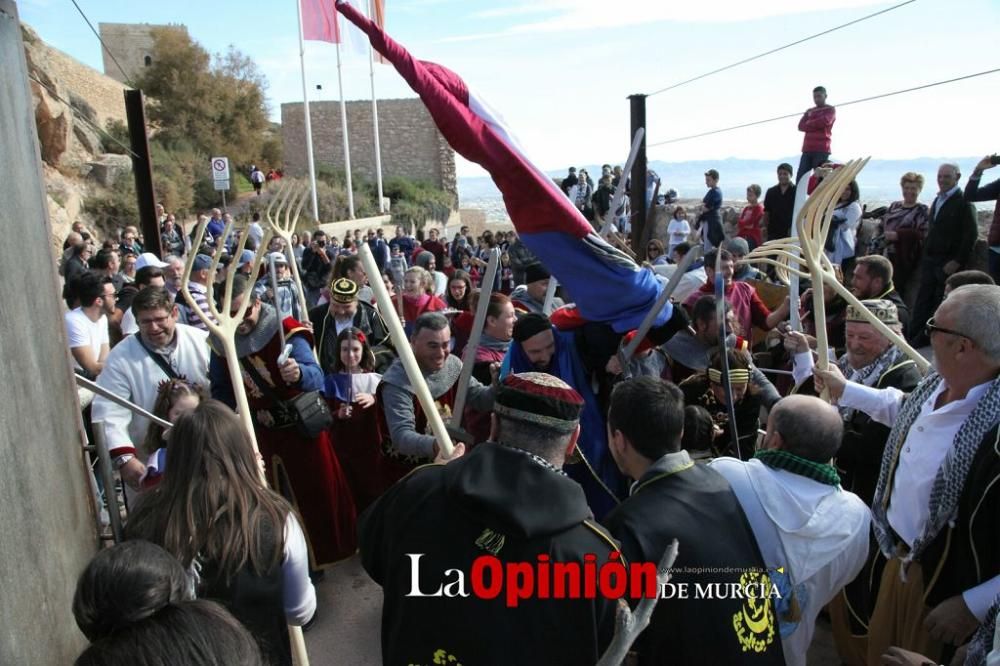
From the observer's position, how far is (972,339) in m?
2.35

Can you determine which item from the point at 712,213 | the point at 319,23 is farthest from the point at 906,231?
the point at 319,23

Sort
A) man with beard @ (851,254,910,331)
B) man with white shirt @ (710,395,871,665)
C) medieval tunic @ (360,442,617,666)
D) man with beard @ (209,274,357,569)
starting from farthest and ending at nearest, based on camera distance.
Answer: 1. man with beard @ (851,254,910,331)
2. man with beard @ (209,274,357,569)
3. man with white shirt @ (710,395,871,665)
4. medieval tunic @ (360,442,617,666)

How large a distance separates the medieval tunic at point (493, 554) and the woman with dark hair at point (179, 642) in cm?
60

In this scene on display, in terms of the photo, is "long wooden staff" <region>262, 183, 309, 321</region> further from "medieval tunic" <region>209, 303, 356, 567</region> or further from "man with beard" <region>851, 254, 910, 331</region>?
"man with beard" <region>851, 254, 910, 331</region>

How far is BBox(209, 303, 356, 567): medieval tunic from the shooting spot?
416cm

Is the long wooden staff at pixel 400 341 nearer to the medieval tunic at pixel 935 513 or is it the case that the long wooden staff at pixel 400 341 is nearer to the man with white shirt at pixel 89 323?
the medieval tunic at pixel 935 513

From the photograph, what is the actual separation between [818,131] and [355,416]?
704 centimetres

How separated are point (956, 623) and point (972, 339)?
92 cm

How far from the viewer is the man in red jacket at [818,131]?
884 centimetres

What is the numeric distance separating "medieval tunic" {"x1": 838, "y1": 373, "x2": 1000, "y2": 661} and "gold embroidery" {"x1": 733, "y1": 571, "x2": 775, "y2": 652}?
0.68 metres

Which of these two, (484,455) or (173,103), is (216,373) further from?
(173,103)

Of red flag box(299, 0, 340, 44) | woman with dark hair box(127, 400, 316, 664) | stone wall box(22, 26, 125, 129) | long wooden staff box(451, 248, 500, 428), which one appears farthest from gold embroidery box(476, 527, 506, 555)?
stone wall box(22, 26, 125, 129)

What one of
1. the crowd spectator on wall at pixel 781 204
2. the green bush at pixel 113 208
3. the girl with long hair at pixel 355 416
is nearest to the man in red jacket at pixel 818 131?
the crowd spectator on wall at pixel 781 204

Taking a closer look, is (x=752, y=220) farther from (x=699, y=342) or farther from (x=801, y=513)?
(x=801, y=513)
